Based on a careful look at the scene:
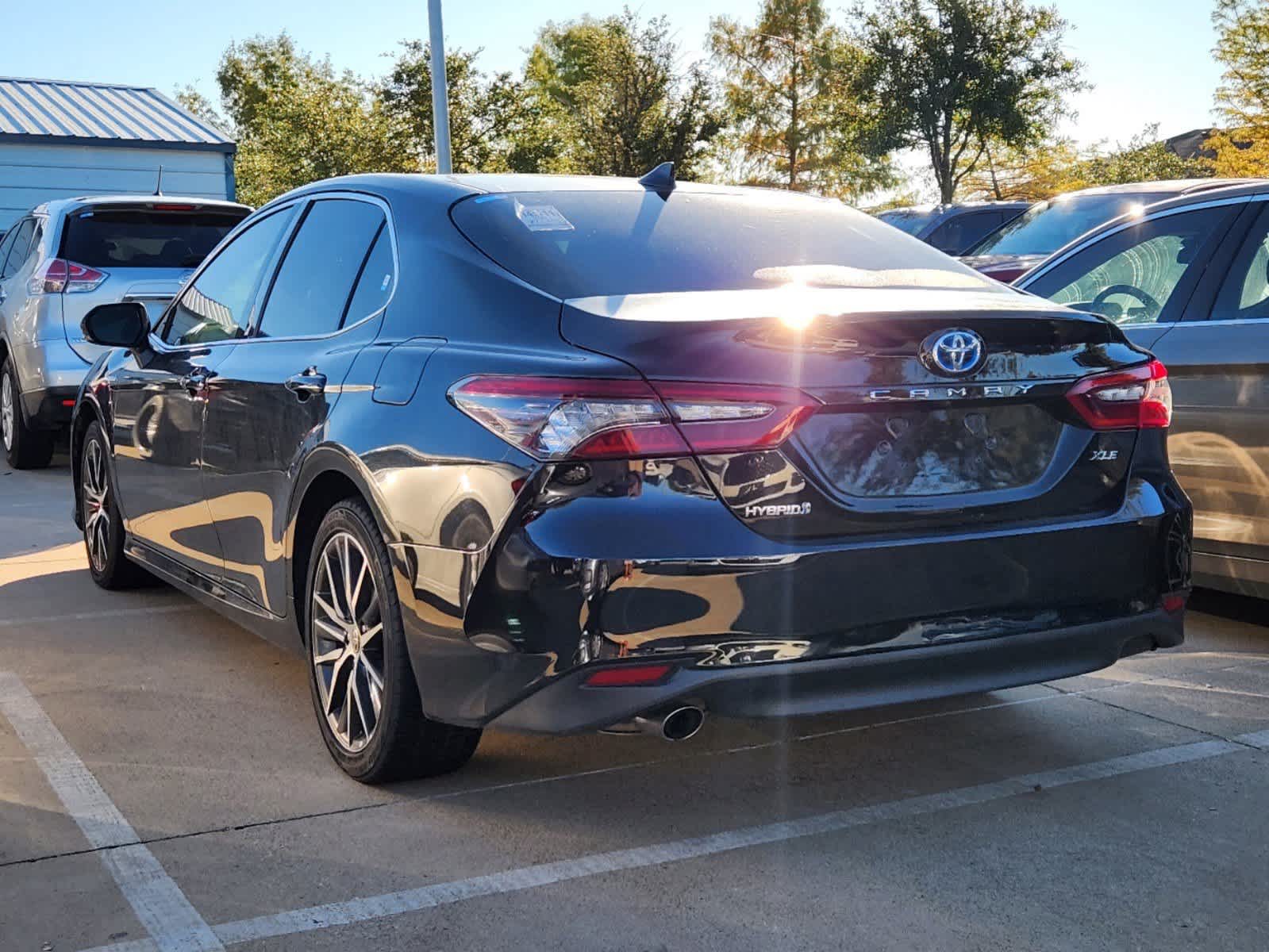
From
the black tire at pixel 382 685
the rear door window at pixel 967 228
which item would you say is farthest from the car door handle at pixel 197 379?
the rear door window at pixel 967 228

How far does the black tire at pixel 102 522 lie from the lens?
6.09 meters

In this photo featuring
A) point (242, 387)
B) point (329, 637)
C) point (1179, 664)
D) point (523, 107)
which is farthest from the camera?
point (523, 107)

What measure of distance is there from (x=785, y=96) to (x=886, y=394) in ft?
164

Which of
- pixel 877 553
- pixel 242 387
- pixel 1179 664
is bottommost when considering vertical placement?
pixel 1179 664

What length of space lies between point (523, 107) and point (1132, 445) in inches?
1400

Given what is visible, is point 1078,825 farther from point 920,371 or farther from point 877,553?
point 920,371

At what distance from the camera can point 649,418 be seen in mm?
3123

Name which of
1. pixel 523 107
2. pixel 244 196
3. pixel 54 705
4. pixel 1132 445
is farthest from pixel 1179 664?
pixel 244 196

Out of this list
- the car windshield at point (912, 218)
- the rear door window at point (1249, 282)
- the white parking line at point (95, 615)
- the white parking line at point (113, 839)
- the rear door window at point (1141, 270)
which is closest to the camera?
the white parking line at point (113, 839)

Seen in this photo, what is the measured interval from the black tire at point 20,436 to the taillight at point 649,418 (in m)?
8.11

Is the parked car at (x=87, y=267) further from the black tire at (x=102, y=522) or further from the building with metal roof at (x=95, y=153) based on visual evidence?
the building with metal roof at (x=95, y=153)

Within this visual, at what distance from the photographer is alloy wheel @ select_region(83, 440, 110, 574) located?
616 centimetres

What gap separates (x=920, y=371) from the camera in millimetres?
3287

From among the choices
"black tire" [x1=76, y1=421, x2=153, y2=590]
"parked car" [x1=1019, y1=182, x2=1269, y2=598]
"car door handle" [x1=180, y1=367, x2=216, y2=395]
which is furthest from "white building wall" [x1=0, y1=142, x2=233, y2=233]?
"parked car" [x1=1019, y1=182, x2=1269, y2=598]
